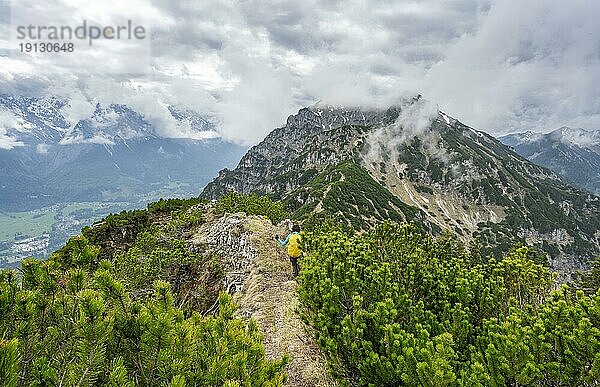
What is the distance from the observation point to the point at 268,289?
655 inches

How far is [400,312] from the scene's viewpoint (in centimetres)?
793

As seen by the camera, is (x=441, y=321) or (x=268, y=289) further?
(x=268, y=289)

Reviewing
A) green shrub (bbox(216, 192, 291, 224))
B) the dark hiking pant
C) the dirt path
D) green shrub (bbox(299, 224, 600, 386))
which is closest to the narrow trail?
the dirt path

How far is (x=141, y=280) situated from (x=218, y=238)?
238 inches

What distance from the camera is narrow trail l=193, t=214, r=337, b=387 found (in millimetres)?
11359

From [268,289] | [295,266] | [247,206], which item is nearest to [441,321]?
[268,289]

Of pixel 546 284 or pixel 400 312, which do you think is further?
pixel 546 284

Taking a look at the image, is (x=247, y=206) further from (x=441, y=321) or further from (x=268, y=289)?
(x=441, y=321)

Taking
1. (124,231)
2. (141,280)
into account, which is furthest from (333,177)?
(141,280)

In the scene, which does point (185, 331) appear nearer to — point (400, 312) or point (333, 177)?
point (400, 312)

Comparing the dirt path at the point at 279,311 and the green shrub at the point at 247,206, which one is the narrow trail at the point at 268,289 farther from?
the green shrub at the point at 247,206

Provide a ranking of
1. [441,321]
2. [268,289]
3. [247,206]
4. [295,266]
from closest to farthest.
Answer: [441,321]
[268,289]
[295,266]
[247,206]

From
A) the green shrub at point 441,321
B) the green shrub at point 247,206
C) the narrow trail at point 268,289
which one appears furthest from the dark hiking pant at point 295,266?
the green shrub at point 247,206

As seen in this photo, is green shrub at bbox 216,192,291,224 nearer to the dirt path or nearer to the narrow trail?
the narrow trail
